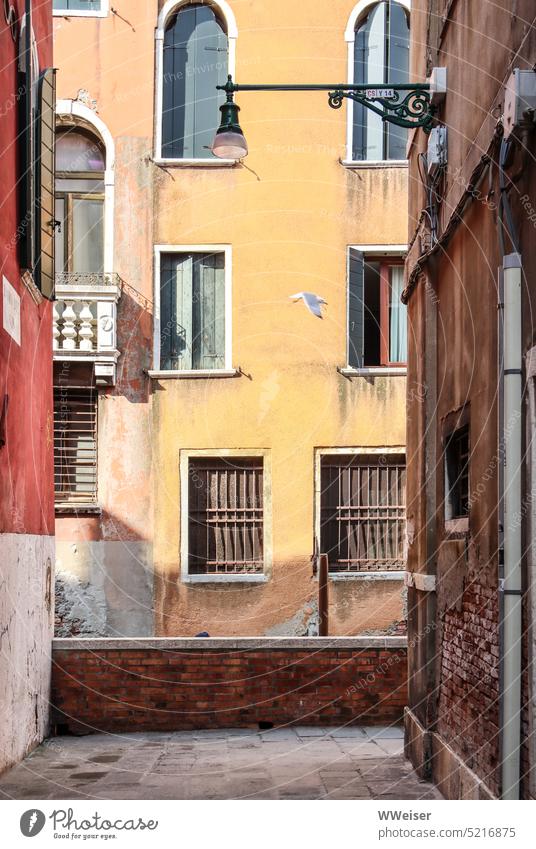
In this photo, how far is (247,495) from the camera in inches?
663

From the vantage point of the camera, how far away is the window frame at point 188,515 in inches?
650

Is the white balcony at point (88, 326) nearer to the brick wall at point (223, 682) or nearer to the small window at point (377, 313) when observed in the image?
the small window at point (377, 313)

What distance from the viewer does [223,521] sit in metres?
16.8

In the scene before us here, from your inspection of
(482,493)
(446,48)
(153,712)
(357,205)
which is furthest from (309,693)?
(357,205)

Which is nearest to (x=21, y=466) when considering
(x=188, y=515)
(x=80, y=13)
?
(x=188, y=515)

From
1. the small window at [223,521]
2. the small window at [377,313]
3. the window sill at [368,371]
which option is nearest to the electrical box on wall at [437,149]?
the window sill at [368,371]

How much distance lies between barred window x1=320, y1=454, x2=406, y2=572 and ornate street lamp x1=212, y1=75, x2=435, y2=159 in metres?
7.83

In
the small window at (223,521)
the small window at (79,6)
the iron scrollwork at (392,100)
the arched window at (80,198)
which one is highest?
the small window at (79,6)

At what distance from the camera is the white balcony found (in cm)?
1620

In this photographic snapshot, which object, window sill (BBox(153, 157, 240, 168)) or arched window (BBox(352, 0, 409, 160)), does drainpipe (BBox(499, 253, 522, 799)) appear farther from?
arched window (BBox(352, 0, 409, 160))

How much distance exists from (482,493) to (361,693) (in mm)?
5084

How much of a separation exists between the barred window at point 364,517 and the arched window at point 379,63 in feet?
14.4

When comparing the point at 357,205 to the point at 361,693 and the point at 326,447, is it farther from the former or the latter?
the point at 361,693

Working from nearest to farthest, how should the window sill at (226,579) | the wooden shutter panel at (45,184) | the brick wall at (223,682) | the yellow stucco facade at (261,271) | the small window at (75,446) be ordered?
the wooden shutter panel at (45,184) < the brick wall at (223,682) < the window sill at (226,579) < the yellow stucco facade at (261,271) < the small window at (75,446)
